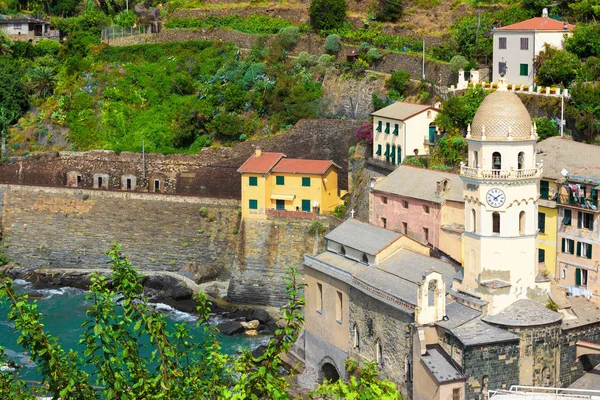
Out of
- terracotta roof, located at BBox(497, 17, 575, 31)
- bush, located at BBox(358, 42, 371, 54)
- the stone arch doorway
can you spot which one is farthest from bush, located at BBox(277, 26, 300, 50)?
the stone arch doorway

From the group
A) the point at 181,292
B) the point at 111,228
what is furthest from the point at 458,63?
the point at 111,228

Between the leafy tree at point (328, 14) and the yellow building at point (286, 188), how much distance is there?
17326mm

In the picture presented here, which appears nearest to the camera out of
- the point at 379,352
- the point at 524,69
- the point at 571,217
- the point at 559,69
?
the point at 379,352

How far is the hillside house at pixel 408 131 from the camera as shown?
59438 mm

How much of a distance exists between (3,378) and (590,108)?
122 feet

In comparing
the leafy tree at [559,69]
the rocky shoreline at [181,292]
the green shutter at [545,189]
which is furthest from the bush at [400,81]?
the green shutter at [545,189]

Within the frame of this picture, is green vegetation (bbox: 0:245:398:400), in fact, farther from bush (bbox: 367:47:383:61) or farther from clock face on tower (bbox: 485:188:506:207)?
bush (bbox: 367:47:383:61)

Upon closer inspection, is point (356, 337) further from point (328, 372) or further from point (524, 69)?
point (524, 69)

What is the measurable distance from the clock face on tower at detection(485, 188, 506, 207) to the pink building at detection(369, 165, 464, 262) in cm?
802

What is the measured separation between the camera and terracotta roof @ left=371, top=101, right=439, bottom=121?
5950 centimetres

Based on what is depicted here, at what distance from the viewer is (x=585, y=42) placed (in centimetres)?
5931

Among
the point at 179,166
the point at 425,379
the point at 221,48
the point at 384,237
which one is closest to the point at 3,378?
the point at 425,379

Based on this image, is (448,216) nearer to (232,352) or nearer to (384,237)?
(384,237)

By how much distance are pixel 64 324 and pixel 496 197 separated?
26248 millimetres
